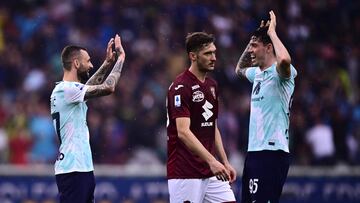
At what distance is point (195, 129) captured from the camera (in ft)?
38.8

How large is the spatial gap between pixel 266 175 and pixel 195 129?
3.09ft

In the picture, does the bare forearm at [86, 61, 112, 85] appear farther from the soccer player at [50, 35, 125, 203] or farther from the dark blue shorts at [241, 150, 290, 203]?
the dark blue shorts at [241, 150, 290, 203]

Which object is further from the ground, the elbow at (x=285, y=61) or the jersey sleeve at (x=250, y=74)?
the elbow at (x=285, y=61)

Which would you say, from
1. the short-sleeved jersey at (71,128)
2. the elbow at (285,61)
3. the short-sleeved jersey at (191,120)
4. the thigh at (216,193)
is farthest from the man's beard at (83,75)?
the elbow at (285,61)

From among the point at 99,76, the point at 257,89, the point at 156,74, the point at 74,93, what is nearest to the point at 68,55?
the point at 74,93

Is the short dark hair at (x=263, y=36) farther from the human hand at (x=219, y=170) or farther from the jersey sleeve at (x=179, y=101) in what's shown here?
the human hand at (x=219, y=170)

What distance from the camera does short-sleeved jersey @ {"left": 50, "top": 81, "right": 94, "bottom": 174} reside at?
1196 cm

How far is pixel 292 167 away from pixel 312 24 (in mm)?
5262

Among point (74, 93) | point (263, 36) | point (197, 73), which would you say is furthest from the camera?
point (74, 93)

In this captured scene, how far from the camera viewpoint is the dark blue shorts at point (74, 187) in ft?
39.2

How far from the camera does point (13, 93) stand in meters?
21.3

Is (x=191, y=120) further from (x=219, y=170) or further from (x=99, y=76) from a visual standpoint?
(x=99, y=76)

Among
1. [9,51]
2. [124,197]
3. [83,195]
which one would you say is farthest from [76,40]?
[83,195]

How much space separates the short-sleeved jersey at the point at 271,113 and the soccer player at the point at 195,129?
498 mm
